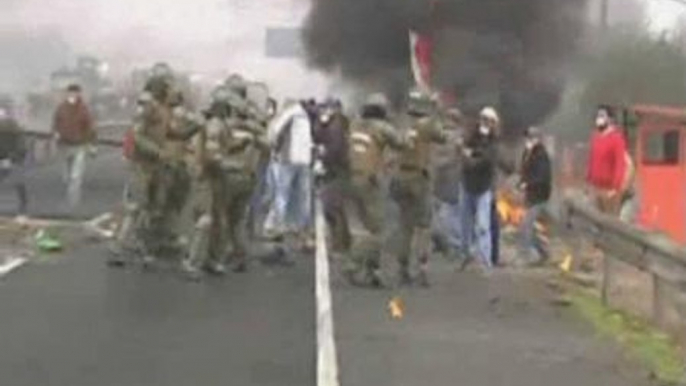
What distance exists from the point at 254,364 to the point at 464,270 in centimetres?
761

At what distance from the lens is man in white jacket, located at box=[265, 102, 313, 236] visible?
2109 centimetres

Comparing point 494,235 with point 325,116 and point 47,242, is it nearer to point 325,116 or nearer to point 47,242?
point 325,116

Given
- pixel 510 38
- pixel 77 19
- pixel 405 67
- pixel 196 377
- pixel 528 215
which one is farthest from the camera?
pixel 77 19

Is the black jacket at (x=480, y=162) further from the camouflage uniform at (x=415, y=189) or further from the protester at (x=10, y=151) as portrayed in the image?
the protester at (x=10, y=151)

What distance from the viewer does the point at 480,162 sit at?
1920cm

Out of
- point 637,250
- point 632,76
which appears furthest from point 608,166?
point 632,76

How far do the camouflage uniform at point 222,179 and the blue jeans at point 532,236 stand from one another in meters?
3.28

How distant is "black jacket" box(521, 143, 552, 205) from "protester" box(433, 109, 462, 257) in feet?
2.56

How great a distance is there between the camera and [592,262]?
784 inches

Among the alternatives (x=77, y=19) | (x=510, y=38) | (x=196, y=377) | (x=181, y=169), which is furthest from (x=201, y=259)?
(x=77, y=19)

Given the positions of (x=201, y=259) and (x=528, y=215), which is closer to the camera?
(x=201, y=259)

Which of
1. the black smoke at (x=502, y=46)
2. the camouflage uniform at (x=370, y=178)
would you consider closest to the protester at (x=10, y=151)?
the camouflage uniform at (x=370, y=178)

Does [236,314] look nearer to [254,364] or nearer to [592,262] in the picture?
[254,364]

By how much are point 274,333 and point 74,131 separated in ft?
38.7
